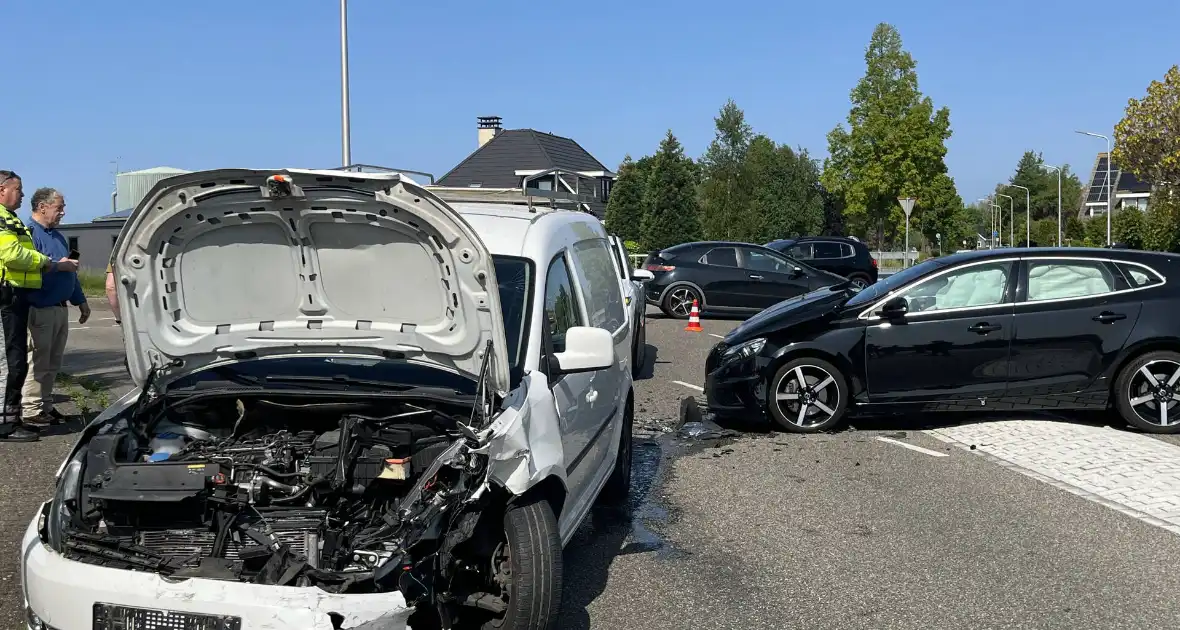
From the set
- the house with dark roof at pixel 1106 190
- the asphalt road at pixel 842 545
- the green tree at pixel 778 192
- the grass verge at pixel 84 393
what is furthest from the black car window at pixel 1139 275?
the house with dark roof at pixel 1106 190

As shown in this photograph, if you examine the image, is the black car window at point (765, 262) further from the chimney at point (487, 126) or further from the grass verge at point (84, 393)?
the chimney at point (487, 126)

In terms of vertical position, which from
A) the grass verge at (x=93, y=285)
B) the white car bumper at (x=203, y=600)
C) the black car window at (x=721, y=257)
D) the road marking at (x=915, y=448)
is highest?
the black car window at (x=721, y=257)

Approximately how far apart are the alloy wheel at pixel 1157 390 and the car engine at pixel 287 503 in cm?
655

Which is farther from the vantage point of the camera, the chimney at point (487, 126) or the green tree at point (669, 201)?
the chimney at point (487, 126)

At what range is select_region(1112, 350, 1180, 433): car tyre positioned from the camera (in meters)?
8.77

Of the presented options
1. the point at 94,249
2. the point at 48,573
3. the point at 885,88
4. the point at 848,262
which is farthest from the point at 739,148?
the point at 48,573

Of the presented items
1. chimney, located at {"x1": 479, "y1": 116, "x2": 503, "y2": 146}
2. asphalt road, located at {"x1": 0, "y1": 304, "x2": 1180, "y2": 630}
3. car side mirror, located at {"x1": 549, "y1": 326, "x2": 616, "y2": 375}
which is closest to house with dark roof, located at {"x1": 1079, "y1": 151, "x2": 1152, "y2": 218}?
chimney, located at {"x1": 479, "y1": 116, "x2": 503, "y2": 146}

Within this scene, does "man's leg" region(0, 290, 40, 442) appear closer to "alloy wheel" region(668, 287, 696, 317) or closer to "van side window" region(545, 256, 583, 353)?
"van side window" region(545, 256, 583, 353)

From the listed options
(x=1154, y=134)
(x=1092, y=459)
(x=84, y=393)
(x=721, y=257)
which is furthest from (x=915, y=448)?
(x=1154, y=134)

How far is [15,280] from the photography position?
7902 mm

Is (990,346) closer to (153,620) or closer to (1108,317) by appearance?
(1108,317)

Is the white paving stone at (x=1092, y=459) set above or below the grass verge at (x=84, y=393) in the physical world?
below

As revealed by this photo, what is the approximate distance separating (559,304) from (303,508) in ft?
6.05

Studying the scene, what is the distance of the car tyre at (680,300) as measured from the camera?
19.8m
